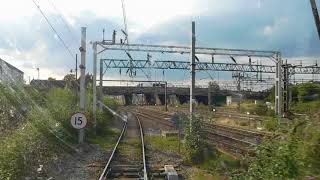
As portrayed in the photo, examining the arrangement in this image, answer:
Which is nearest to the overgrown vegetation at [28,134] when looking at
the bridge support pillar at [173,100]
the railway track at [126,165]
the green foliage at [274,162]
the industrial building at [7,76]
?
the industrial building at [7,76]

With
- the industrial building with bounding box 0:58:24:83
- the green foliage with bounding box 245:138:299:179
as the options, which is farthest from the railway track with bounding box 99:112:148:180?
the industrial building with bounding box 0:58:24:83

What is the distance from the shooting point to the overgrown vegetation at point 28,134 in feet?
49.4

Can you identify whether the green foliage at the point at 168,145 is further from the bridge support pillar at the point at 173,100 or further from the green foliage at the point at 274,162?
the bridge support pillar at the point at 173,100

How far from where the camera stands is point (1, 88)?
2761 cm

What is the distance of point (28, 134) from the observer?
765 inches

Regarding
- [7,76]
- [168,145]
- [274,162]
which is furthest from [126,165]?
[7,76]

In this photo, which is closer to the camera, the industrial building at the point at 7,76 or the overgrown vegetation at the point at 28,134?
the overgrown vegetation at the point at 28,134

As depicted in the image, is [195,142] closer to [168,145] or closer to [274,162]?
[168,145]

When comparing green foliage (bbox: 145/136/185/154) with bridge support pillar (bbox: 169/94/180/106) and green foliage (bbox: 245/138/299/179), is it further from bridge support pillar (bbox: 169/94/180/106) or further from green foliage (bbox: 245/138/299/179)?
bridge support pillar (bbox: 169/94/180/106)

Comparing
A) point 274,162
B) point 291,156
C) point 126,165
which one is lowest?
point 126,165

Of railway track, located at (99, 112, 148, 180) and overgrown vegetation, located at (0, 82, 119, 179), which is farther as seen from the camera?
railway track, located at (99, 112, 148, 180)

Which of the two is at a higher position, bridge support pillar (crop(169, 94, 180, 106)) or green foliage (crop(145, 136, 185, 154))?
bridge support pillar (crop(169, 94, 180, 106))

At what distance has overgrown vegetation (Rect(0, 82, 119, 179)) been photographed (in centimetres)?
1507

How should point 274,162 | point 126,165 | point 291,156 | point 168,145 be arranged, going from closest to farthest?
point 291,156 < point 274,162 < point 126,165 < point 168,145
